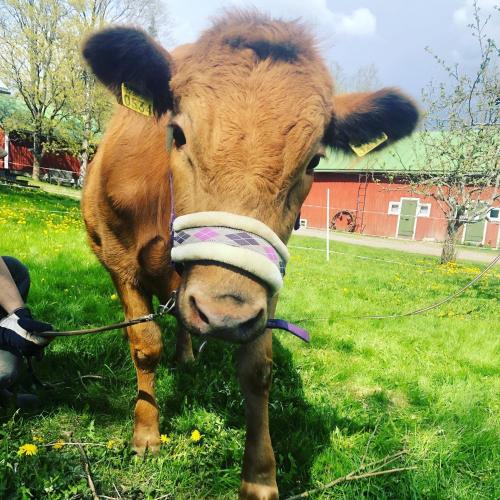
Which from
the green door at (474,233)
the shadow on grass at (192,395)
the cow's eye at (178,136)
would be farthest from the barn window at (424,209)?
the cow's eye at (178,136)

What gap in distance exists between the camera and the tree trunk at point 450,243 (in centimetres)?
1451

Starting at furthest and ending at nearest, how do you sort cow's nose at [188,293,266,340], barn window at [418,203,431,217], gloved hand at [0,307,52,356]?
1. barn window at [418,203,431,217]
2. gloved hand at [0,307,52,356]
3. cow's nose at [188,293,266,340]

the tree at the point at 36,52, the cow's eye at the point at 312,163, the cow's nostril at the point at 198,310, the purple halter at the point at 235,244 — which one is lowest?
the cow's nostril at the point at 198,310

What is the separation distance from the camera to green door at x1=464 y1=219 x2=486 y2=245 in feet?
85.9

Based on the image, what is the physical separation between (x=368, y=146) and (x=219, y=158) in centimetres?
140

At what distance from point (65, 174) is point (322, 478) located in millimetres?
34265

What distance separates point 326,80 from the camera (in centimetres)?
226

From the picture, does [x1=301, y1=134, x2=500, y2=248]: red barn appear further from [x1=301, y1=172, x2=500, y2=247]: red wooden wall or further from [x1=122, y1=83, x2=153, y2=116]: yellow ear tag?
[x1=122, y1=83, x2=153, y2=116]: yellow ear tag

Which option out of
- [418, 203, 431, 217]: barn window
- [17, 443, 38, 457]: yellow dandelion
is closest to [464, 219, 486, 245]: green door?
[418, 203, 431, 217]: barn window

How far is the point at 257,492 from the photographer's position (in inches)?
83.0

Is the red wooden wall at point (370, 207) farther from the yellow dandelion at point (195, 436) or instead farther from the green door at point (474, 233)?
the yellow dandelion at point (195, 436)

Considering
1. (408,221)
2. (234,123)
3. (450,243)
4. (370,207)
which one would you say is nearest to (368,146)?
(234,123)

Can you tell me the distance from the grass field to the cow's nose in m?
1.08

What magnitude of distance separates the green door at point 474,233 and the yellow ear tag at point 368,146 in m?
26.1
